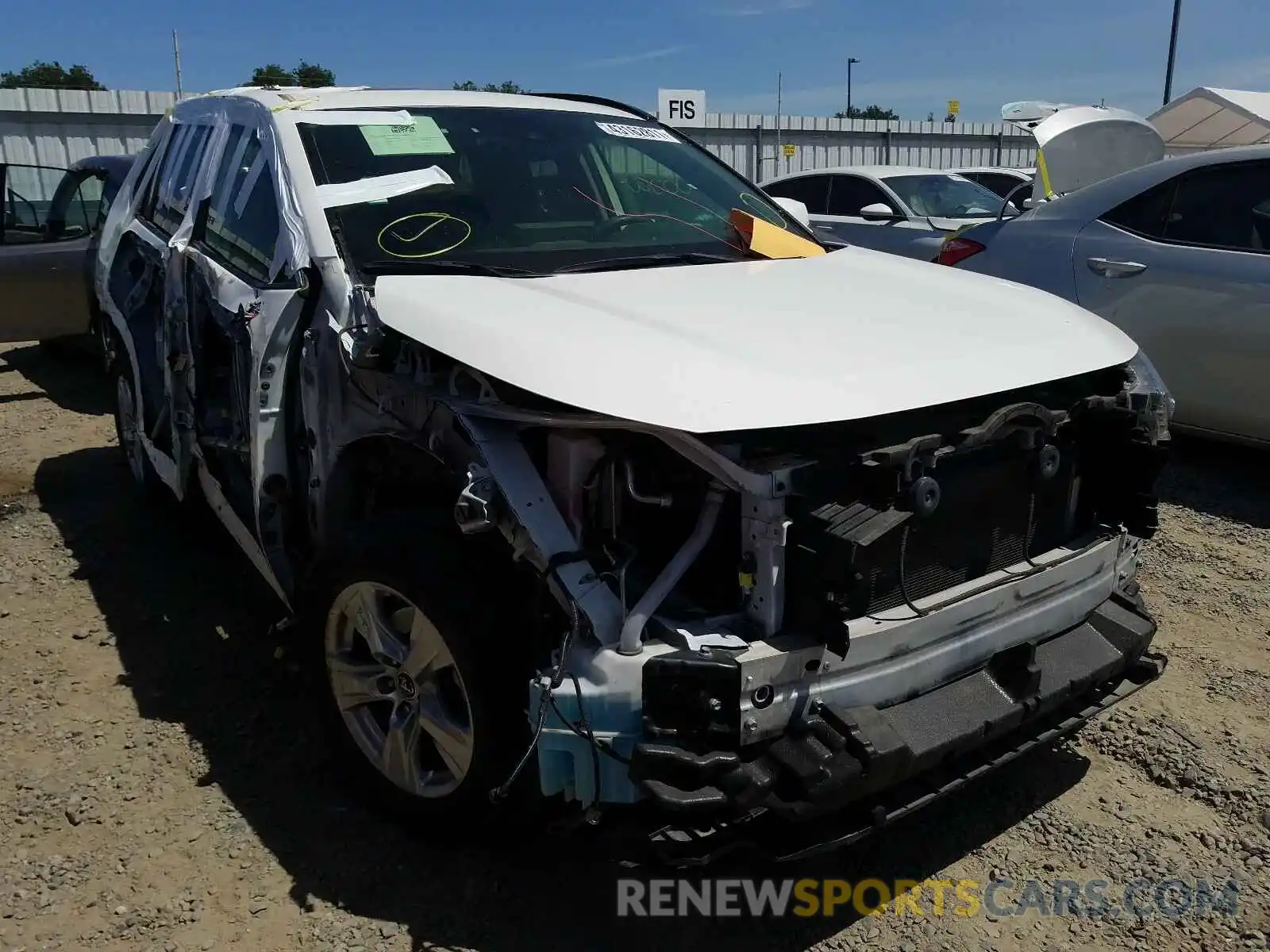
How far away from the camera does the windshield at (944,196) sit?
31.2 ft

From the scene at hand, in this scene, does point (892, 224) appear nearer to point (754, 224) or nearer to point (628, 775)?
point (754, 224)

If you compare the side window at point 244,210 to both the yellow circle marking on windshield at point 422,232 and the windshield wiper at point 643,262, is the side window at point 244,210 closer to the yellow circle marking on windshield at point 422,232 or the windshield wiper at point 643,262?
the yellow circle marking on windshield at point 422,232

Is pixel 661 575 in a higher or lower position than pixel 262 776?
higher

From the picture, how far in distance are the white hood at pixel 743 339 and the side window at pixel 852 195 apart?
6.76m

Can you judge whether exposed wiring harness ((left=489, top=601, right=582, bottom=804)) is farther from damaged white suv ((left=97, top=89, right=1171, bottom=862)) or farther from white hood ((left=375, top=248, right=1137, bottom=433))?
white hood ((left=375, top=248, right=1137, bottom=433))

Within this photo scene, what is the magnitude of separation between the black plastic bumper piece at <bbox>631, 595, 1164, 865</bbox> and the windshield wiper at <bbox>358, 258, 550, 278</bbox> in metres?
1.46

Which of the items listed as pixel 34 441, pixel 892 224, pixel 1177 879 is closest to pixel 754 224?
pixel 1177 879

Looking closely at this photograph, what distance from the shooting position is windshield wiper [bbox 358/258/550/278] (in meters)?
2.95

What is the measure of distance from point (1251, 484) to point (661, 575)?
4.42m

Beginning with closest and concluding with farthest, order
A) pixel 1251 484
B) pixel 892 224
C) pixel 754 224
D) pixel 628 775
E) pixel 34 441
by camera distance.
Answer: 1. pixel 628 775
2. pixel 754 224
3. pixel 1251 484
4. pixel 34 441
5. pixel 892 224

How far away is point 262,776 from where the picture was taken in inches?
125

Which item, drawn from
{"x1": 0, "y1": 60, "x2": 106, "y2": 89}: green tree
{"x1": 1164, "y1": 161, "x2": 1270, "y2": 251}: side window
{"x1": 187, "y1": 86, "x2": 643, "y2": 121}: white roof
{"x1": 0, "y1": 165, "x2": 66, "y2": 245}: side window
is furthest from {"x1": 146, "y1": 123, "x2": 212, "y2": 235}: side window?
{"x1": 0, "y1": 60, "x2": 106, "y2": 89}: green tree

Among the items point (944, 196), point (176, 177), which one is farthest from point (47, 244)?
point (944, 196)

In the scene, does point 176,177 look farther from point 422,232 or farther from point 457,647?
point 457,647
